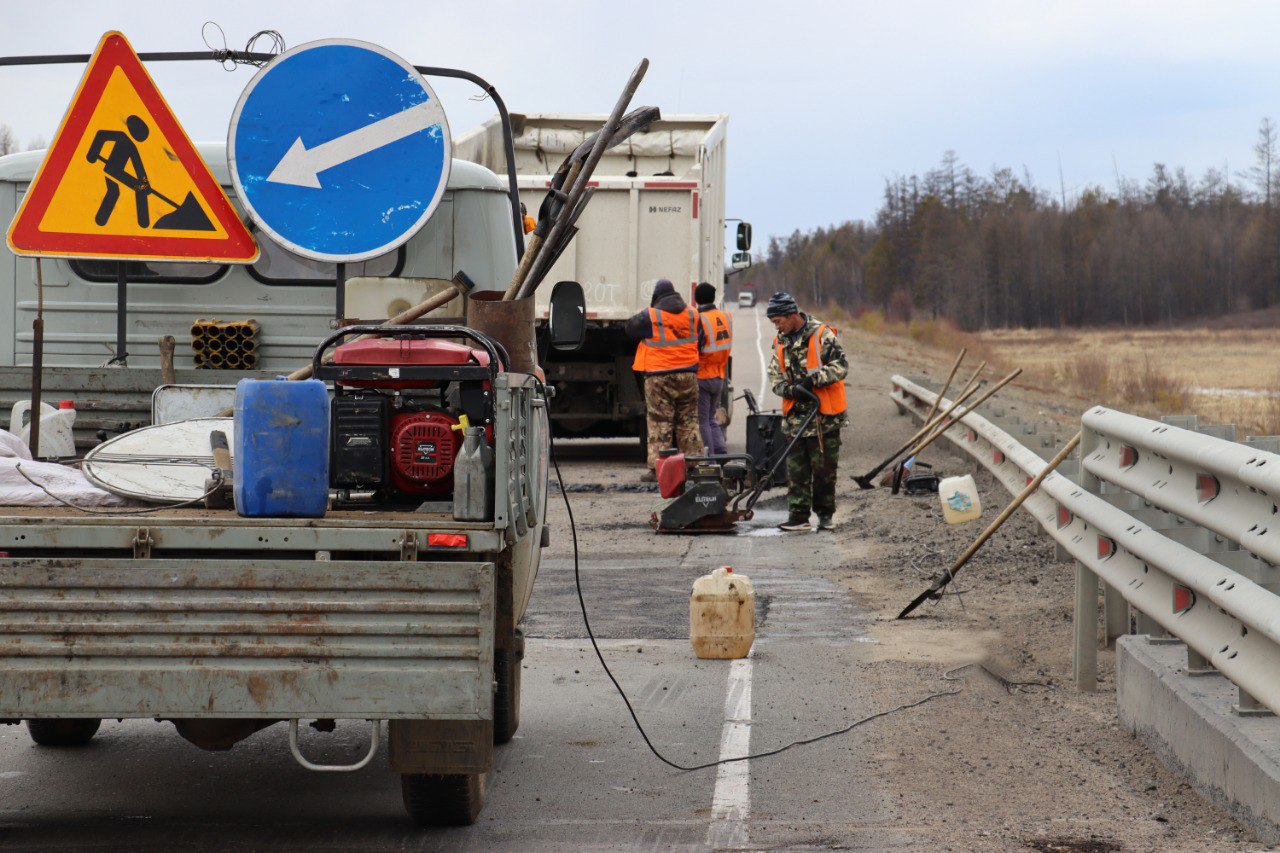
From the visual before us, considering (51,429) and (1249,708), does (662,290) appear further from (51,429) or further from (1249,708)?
(1249,708)

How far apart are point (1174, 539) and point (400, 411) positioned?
2698 millimetres

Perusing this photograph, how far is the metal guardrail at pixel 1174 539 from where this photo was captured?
13.9 ft

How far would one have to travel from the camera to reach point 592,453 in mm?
18844

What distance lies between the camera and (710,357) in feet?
49.2

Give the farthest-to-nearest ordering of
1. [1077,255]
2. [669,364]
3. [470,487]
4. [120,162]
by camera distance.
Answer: [1077,255]
[669,364]
[120,162]
[470,487]

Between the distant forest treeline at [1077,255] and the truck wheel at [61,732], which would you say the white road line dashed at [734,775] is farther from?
the distant forest treeline at [1077,255]

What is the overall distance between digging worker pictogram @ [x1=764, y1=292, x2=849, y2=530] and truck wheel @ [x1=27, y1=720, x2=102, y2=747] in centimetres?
660

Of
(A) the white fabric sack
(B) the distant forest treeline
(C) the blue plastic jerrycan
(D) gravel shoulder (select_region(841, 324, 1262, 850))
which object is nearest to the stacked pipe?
(A) the white fabric sack

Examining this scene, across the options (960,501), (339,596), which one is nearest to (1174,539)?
(339,596)

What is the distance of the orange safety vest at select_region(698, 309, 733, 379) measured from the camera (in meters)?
14.9

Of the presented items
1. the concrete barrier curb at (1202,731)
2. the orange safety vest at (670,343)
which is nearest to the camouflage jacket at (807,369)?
the orange safety vest at (670,343)

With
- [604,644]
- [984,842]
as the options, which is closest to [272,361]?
[604,644]

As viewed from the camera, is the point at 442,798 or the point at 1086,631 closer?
the point at 442,798

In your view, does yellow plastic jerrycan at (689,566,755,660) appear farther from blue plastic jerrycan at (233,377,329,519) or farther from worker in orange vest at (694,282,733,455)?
worker in orange vest at (694,282,733,455)
